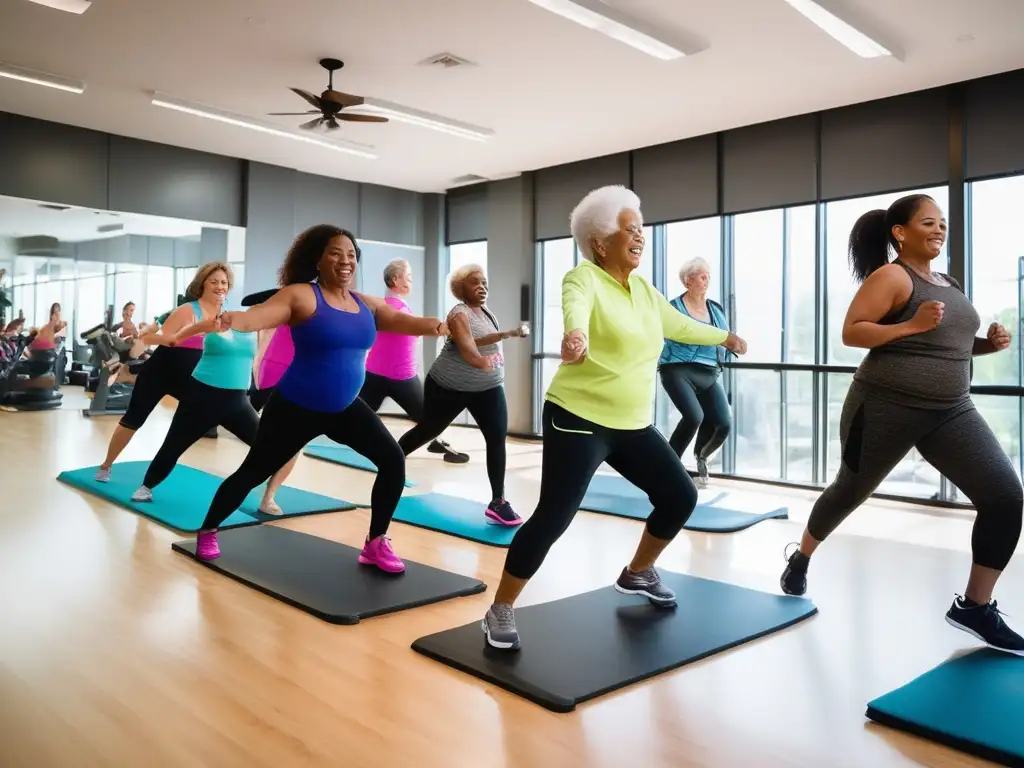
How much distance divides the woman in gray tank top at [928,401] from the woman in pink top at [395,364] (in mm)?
3006

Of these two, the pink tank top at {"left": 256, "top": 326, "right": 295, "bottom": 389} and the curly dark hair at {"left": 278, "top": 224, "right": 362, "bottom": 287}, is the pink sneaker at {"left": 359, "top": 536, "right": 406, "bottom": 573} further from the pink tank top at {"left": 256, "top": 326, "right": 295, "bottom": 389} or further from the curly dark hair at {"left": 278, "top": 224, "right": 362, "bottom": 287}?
the pink tank top at {"left": 256, "top": 326, "right": 295, "bottom": 389}

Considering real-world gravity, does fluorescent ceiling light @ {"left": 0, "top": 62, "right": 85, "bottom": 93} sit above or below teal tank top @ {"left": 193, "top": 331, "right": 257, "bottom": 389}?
above

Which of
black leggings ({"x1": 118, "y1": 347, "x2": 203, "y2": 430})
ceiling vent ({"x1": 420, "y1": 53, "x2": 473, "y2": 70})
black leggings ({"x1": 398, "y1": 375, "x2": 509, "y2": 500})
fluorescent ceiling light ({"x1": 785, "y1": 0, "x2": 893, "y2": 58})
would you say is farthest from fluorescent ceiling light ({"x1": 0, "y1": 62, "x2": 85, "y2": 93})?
fluorescent ceiling light ({"x1": 785, "y1": 0, "x2": 893, "y2": 58})

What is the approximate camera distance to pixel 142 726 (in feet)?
6.35

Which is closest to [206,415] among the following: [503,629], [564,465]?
[503,629]

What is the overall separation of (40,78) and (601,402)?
5384 millimetres

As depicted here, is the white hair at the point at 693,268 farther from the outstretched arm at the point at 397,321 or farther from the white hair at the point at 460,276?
the outstretched arm at the point at 397,321

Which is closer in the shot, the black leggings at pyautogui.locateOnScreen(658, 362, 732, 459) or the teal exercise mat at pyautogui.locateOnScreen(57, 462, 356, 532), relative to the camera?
the teal exercise mat at pyautogui.locateOnScreen(57, 462, 356, 532)

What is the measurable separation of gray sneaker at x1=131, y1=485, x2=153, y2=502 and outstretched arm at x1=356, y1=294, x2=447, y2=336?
2136 mm

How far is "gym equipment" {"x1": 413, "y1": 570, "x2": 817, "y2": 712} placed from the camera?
220 cm

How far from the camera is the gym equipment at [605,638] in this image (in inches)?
86.7

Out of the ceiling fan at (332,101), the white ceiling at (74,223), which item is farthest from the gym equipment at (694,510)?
the white ceiling at (74,223)

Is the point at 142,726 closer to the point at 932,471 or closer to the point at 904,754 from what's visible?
the point at 904,754

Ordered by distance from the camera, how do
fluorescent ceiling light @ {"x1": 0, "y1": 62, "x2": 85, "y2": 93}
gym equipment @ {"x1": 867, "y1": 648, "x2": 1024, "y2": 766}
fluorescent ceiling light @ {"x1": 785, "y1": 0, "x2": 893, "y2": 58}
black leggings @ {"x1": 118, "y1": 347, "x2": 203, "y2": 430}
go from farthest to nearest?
fluorescent ceiling light @ {"x1": 0, "y1": 62, "x2": 85, "y2": 93}
black leggings @ {"x1": 118, "y1": 347, "x2": 203, "y2": 430}
fluorescent ceiling light @ {"x1": 785, "y1": 0, "x2": 893, "y2": 58}
gym equipment @ {"x1": 867, "y1": 648, "x2": 1024, "y2": 766}
